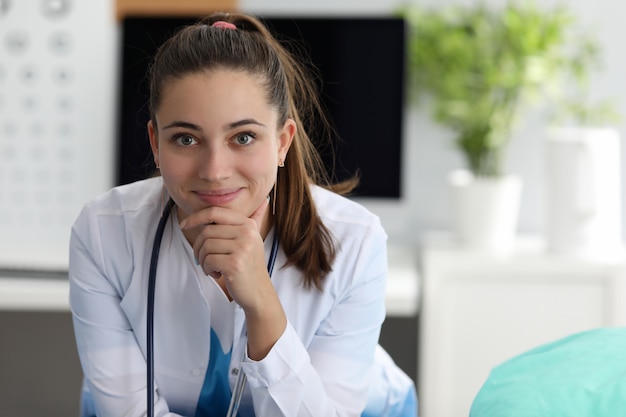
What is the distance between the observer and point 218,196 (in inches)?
54.4

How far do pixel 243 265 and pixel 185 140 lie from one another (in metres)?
0.19

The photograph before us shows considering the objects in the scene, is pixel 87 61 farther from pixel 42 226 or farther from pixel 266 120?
pixel 266 120

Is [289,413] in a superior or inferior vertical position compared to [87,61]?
inferior

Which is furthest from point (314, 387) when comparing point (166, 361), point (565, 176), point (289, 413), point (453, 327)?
point (565, 176)

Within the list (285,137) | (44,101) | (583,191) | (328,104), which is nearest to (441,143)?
(328,104)

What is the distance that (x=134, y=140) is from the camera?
290 cm

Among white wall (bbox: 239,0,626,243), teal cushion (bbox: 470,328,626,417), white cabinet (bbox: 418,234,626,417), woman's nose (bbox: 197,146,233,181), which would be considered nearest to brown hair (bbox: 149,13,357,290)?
woman's nose (bbox: 197,146,233,181)

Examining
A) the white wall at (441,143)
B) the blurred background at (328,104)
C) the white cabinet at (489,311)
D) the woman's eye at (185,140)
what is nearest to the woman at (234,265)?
the woman's eye at (185,140)

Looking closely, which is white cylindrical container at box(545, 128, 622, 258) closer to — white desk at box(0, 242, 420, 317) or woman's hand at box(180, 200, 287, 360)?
white desk at box(0, 242, 420, 317)

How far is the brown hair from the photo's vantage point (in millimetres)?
1411

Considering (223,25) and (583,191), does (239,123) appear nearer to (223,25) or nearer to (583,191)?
(223,25)

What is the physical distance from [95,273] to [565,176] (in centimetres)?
148

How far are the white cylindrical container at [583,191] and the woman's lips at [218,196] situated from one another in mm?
1439

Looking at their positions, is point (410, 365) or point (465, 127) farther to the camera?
point (410, 365)
